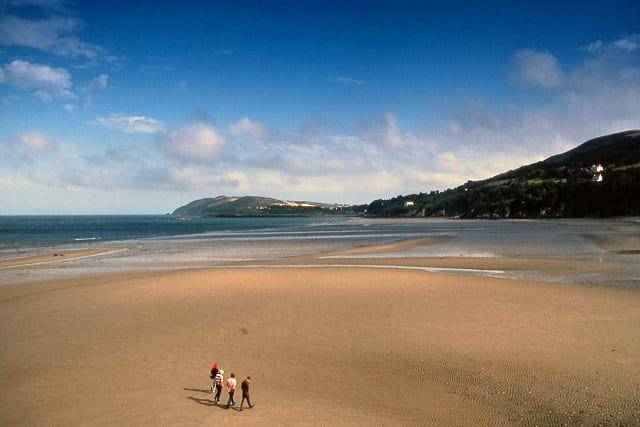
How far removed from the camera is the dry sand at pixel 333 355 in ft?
25.2

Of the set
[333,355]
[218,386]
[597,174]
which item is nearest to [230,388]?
[218,386]

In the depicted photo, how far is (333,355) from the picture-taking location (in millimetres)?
10594

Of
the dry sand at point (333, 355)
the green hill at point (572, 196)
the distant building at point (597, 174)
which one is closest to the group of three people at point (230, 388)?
the dry sand at point (333, 355)

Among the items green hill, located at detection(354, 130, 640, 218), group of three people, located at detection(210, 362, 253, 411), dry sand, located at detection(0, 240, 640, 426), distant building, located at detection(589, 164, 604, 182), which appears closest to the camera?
dry sand, located at detection(0, 240, 640, 426)

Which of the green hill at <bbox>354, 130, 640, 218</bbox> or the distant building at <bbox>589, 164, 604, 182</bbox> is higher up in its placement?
the distant building at <bbox>589, 164, 604, 182</bbox>

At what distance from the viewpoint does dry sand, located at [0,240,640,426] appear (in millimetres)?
7672

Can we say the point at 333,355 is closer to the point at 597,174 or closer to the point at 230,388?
the point at 230,388

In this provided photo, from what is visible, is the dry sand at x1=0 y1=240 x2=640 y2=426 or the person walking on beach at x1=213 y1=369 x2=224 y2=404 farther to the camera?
the person walking on beach at x1=213 y1=369 x2=224 y2=404

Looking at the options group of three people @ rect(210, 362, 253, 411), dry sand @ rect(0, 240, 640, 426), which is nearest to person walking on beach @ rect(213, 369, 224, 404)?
group of three people @ rect(210, 362, 253, 411)

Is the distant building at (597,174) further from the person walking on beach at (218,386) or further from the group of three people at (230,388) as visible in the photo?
the person walking on beach at (218,386)

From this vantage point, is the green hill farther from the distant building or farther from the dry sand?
the dry sand

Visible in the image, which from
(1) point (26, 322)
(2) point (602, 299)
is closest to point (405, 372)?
(2) point (602, 299)

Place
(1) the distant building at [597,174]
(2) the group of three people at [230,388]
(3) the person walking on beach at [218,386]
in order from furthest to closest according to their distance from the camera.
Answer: (1) the distant building at [597,174] → (3) the person walking on beach at [218,386] → (2) the group of three people at [230,388]

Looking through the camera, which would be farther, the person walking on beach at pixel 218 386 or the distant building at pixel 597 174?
the distant building at pixel 597 174
